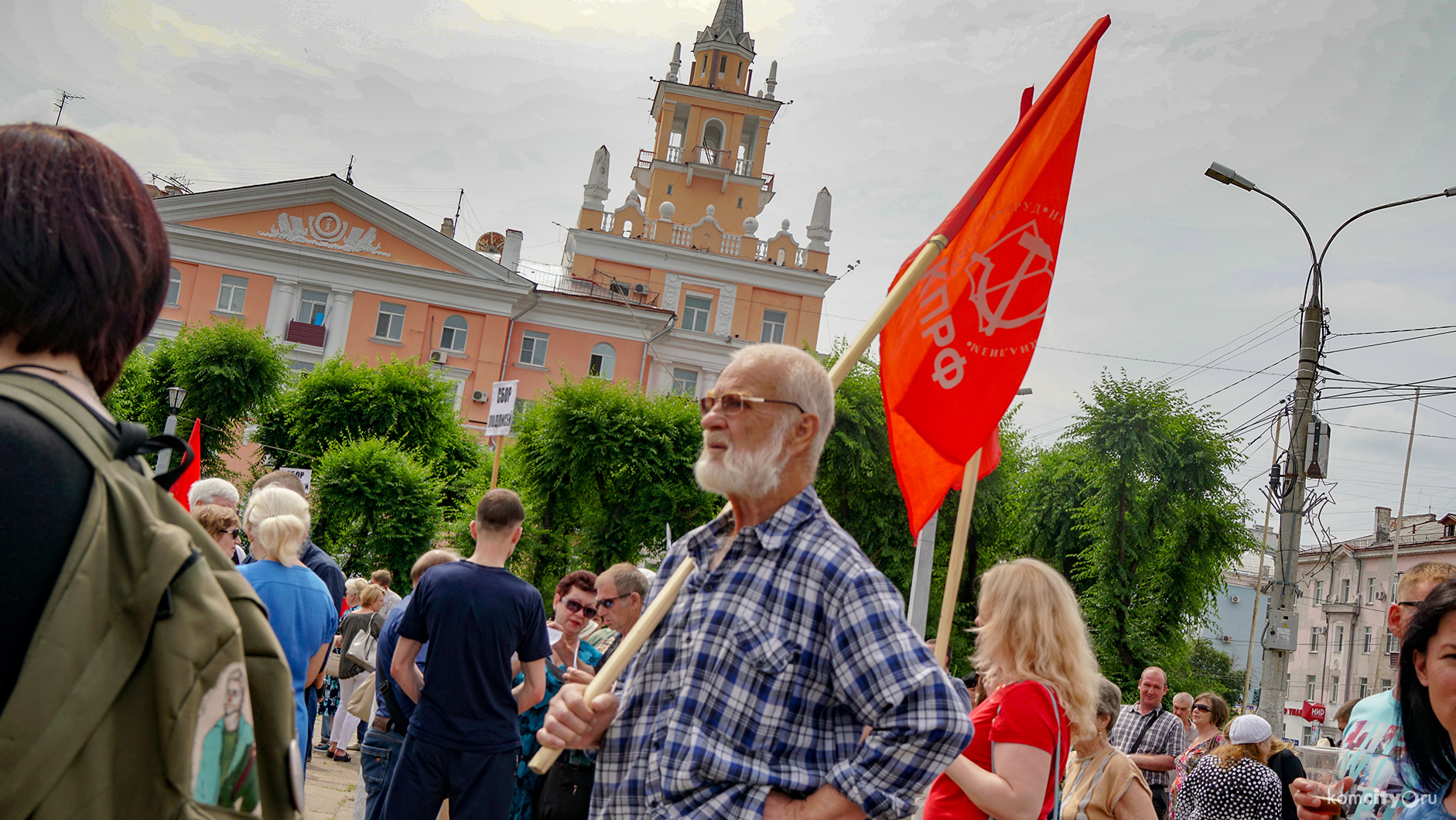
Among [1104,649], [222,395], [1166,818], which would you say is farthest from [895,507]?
[1166,818]

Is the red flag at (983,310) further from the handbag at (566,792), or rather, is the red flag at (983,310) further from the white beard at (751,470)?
the white beard at (751,470)

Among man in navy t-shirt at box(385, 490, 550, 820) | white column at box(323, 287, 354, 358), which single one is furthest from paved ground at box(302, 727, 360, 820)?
white column at box(323, 287, 354, 358)

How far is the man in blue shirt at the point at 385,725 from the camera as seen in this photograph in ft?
19.1

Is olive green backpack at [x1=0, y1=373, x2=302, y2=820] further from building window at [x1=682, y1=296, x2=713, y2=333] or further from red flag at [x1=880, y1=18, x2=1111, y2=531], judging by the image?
building window at [x1=682, y1=296, x2=713, y2=333]

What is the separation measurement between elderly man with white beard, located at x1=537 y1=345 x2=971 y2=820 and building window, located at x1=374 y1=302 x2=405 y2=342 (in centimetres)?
3929

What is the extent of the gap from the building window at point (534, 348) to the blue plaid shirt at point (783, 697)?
39.6m

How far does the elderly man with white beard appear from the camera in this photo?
240 cm

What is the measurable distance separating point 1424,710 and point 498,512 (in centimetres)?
402

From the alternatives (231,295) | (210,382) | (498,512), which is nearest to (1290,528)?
(498,512)

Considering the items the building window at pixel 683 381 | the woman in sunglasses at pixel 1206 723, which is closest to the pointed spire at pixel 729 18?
the building window at pixel 683 381

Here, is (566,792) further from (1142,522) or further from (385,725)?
(1142,522)

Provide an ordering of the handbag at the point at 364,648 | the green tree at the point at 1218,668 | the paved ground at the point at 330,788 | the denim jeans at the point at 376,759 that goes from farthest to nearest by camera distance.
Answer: the green tree at the point at 1218,668 → the handbag at the point at 364,648 → the paved ground at the point at 330,788 → the denim jeans at the point at 376,759

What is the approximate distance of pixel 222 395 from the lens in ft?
104

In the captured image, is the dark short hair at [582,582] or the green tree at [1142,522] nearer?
the dark short hair at [582,582]
